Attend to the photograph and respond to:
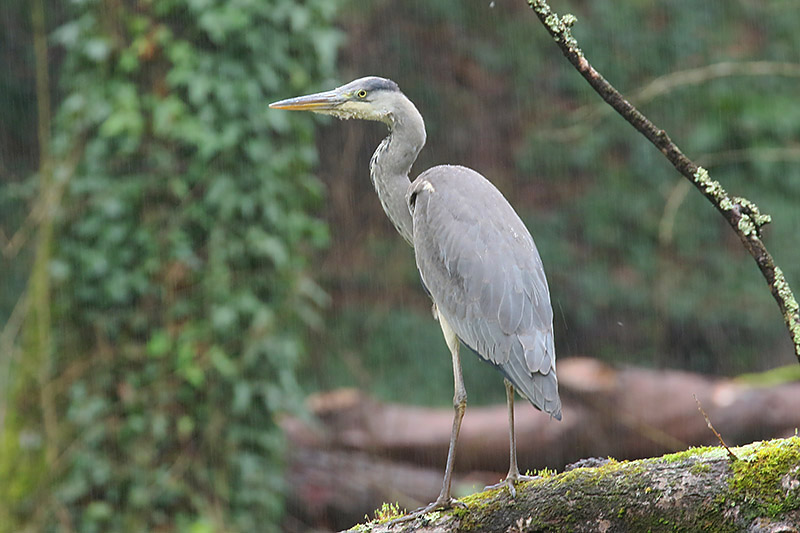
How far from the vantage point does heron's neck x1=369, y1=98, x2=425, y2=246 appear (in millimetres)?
3354

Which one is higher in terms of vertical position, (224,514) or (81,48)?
(81,48)

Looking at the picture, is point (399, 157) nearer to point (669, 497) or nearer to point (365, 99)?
point (365, 99)

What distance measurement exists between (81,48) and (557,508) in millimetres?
3812

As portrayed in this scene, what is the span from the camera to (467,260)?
9.73ft

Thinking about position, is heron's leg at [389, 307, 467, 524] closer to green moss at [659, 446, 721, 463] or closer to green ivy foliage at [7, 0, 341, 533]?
green moss at [659, 446, 721, 463]

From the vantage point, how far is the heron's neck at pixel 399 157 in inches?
132

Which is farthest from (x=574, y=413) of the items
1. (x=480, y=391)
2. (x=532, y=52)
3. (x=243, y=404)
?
(x=532, y=52)

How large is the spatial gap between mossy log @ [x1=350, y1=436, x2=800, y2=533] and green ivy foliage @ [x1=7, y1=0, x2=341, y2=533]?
8.95 feet

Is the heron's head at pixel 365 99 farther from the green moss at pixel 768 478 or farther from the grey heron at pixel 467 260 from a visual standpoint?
the green moss at pixel 768 478

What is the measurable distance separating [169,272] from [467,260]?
7.75 feet

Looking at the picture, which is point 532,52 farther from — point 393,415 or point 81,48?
point 81,48

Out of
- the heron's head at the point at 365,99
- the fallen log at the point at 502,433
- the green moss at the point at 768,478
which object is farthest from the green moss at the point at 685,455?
the fallen log at the point at 502,433

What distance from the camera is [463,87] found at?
9406 millimetres

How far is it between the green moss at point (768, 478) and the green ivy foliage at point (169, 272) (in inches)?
127
